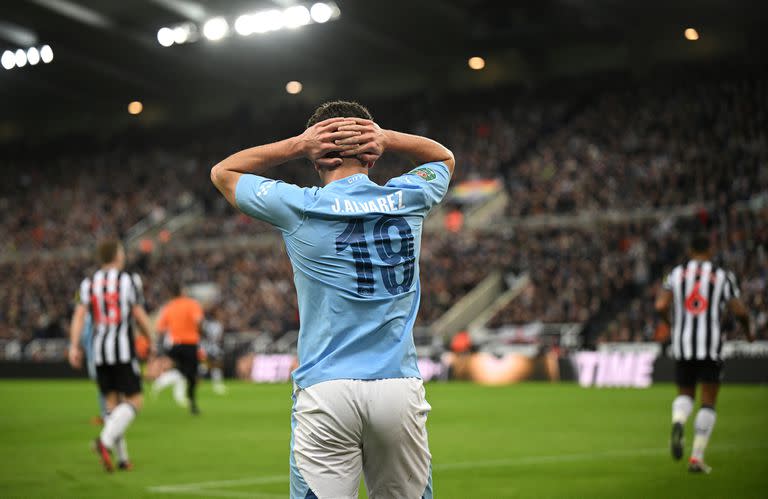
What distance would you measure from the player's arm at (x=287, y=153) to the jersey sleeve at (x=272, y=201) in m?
0.05

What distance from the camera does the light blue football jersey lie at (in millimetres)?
3881

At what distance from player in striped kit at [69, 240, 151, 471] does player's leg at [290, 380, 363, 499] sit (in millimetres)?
6959

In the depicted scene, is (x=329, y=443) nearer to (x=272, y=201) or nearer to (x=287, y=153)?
(x=272, y=201)

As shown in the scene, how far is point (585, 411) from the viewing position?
685 inches

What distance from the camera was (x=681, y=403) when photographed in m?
9.92

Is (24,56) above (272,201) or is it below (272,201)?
above

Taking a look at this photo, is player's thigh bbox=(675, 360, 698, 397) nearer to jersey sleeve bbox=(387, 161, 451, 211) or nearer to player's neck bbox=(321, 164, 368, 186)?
jersey sleeve bbox=(387, 161, 451, 211)

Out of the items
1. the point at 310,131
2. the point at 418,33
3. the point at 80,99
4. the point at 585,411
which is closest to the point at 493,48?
the point at 418,33

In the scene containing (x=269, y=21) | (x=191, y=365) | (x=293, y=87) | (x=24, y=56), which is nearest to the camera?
(x=191, y=365)

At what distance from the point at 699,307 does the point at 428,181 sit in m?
6.53

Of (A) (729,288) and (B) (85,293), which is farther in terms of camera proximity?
(B) (85,293)

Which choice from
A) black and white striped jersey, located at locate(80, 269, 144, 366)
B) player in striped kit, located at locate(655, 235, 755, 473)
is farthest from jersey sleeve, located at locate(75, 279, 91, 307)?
player in striped kit, located at locate(655, 235, 755, 473)

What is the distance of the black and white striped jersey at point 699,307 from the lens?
32.6 feet

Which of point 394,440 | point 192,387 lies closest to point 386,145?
point 394,440
